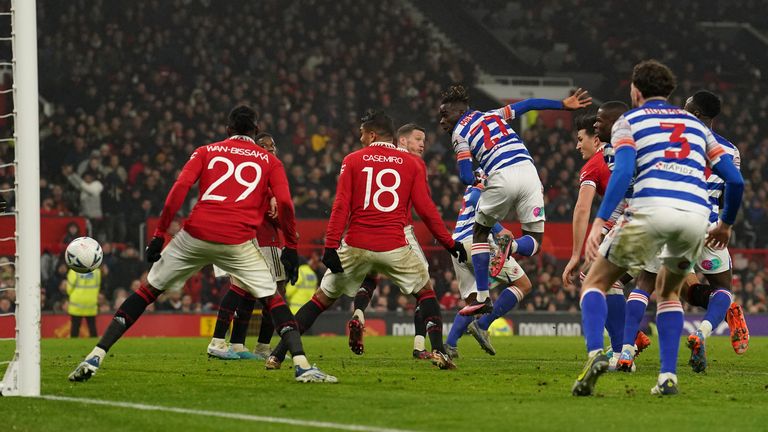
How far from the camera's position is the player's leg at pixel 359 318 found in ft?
36.6

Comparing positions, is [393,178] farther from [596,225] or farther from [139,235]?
[139,235]

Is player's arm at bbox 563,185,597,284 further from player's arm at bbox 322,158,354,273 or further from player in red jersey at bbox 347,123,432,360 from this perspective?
player in red jersey at bbox 347,123,432,360

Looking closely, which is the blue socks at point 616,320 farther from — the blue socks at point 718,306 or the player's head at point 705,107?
the player's head at point 705,107

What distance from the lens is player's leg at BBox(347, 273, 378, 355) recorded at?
11164mm

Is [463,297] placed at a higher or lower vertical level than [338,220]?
lower

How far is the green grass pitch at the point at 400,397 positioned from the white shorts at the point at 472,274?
38.8 inches

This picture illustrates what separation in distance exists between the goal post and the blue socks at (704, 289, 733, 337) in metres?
6.13

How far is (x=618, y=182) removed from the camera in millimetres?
7504

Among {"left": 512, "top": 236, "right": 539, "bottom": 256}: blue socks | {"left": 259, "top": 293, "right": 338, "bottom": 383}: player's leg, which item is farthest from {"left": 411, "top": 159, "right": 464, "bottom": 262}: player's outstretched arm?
{"left": 512, "top": 236, "right": 539, "bottom": 256}: blue socks

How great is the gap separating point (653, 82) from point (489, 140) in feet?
14.7

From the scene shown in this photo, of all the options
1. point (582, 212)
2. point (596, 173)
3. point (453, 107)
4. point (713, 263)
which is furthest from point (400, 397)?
point (453, 107)

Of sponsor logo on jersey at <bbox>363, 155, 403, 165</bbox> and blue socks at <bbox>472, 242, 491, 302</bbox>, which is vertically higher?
sponsor logo on jersey at <bbox>363, 155, 403, 165</bbox>

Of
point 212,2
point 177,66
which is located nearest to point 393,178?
point 177,66

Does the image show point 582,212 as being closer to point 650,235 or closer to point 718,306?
point 718,306
